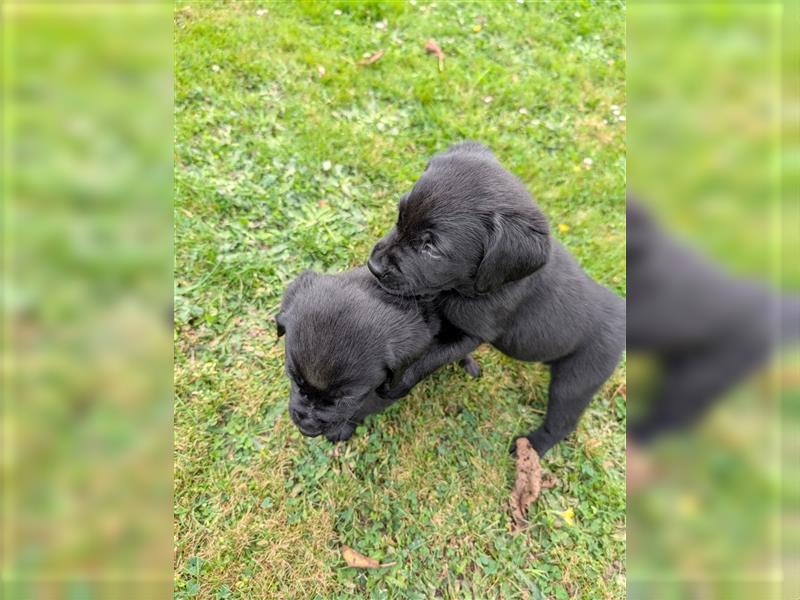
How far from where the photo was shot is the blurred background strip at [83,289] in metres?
0.91

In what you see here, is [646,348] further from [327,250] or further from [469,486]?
[327,250]

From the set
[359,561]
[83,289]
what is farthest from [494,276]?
[83,289]

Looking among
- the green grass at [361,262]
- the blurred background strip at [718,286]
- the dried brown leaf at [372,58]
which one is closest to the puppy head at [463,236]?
the green grass at [361,262]

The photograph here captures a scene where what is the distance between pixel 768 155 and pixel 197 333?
3817mm

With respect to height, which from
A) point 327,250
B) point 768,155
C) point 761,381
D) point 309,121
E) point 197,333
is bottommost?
point 197,333

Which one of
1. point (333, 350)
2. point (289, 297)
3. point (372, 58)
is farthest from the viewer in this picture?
point (372, 58)

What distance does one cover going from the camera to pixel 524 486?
12.3 ft

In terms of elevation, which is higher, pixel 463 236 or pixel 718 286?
pixel 718 286

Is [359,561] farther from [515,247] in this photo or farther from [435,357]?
[515,247]

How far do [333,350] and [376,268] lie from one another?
0.61m

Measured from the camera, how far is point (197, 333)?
13.1 feet

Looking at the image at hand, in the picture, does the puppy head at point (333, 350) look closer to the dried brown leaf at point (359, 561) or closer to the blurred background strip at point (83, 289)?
the dried brown leaf at point (359, 561)

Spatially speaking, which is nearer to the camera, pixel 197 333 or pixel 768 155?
pixel 768 155

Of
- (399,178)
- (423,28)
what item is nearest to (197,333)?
(399,178)
